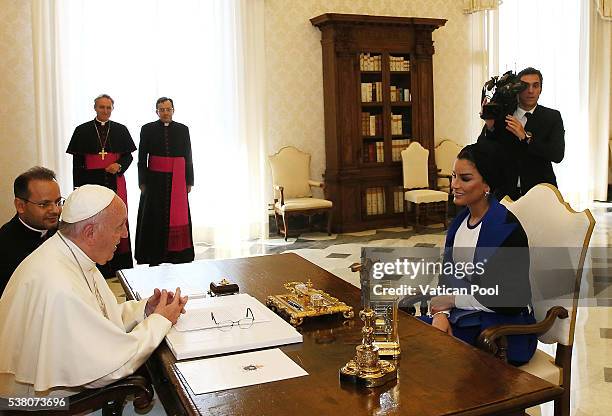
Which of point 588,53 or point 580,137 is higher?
point 588,53

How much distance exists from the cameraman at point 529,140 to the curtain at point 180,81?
4.59 m

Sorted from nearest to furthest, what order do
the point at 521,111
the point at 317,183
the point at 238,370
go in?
the point at 238,370, the point at 521,111, the point at 317,183

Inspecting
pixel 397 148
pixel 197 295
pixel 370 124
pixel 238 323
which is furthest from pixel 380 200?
pixel 238 323

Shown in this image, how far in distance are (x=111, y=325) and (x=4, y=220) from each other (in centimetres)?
572

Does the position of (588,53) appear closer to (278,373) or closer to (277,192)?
(277,192)

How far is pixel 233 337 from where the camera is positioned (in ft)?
6.73

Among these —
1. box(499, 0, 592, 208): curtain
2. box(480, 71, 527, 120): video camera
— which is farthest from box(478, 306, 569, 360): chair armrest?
box(499, 0, 592, 208): curtain

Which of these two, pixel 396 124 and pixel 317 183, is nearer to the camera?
pixel 317 183

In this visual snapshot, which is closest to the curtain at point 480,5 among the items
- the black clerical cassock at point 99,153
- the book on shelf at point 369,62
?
the book on shelf at point 369,62

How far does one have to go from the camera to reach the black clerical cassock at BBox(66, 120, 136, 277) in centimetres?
626

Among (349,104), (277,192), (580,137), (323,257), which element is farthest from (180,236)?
(580,137)

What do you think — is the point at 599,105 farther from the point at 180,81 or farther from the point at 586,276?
the point at 180,81

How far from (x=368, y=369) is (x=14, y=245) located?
189cm

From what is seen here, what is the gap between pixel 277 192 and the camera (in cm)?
820
